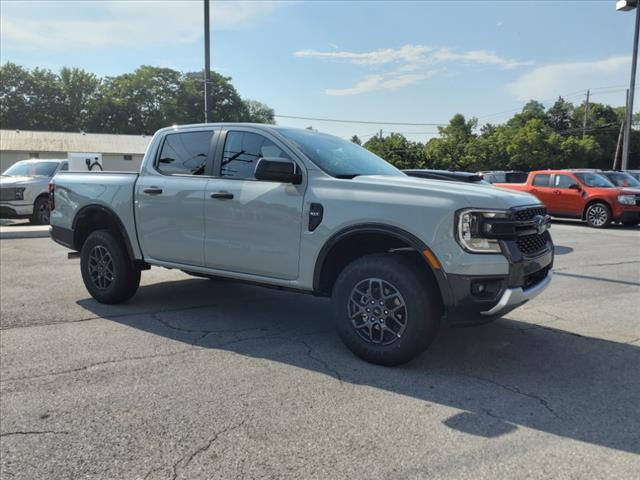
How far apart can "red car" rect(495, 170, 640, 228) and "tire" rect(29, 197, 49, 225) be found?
516 inches

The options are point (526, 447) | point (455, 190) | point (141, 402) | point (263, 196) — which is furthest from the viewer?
point (263, 196)

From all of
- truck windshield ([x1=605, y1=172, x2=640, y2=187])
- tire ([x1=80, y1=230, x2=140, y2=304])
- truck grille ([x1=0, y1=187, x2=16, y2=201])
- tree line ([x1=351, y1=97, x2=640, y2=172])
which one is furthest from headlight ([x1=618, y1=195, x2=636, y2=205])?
tree line ([x1=351, y1=97, x2=640, y2=172])

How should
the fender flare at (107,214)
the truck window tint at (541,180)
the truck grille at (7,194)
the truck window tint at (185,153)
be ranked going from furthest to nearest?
the truck window tint at (541,180) → the truck grille at (7,194) → the fender flare at (107,214) → the truck window tint at (185,153)

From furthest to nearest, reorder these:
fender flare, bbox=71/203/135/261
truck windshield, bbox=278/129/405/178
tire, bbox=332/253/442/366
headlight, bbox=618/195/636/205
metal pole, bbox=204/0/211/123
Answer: headlight, bbox=618/195/636/205 < metal pole, bbox=204/0/211/123 < fender flare, bbox=71/203/135/261 < truck windshield, bbox=278/129/405/178 < tire, bbox=332/253/442/366

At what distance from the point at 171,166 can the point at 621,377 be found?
452 cm

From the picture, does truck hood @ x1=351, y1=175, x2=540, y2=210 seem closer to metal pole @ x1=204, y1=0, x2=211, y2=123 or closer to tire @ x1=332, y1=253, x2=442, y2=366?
tire @ x1=332, y1=253, x2=442, y2=366

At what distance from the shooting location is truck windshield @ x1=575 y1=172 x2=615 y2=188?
16200mm

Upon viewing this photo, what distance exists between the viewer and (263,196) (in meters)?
4.60

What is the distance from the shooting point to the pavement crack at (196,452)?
2.67m

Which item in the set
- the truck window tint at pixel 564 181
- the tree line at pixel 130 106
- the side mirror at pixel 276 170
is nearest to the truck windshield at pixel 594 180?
the truck window tint at pixel 564 181

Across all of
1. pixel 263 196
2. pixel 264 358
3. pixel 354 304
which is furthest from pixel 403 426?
pixel 263 196

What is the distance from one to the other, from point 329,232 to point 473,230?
114cm

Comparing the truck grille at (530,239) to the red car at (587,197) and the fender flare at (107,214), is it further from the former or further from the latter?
the red car at (587,197)

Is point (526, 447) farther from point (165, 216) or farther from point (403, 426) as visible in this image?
point (165, 216)
